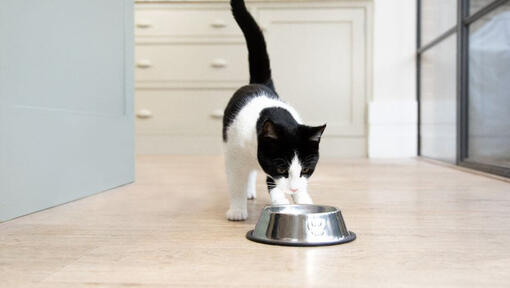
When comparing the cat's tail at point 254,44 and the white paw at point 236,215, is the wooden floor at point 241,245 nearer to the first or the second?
the white paw at point 236,215

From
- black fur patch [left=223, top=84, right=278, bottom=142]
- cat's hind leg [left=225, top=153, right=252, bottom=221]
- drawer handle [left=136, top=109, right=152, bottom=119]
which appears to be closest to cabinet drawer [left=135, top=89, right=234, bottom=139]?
drawer handle [left=136, top=109, right=152, bottom=119]

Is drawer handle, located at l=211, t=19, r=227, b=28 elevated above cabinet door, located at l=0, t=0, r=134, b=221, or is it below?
above

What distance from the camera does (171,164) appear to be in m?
3.09

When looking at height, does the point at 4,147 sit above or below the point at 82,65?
below

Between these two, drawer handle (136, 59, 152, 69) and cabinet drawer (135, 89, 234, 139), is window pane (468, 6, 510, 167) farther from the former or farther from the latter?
drawer handle (136, 59, 152, 69)

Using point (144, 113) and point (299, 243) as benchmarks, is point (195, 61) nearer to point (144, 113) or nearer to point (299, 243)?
point (144, 113)

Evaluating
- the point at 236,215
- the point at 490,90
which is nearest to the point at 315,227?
the point at 236,215

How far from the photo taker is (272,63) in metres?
3.86

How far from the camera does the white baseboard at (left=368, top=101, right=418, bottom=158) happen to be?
12.5 ft

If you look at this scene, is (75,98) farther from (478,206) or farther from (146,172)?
(478,206)

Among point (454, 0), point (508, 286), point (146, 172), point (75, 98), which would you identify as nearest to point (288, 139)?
point (508, 286)

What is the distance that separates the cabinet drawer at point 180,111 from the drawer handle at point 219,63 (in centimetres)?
17

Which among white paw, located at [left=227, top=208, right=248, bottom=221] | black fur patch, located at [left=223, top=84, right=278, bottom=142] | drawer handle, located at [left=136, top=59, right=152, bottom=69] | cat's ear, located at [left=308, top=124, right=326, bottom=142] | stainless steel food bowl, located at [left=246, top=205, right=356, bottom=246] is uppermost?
drawer handle, located at [left=136, top=59, right=152, bottom=69]

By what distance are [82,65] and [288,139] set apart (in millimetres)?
849
